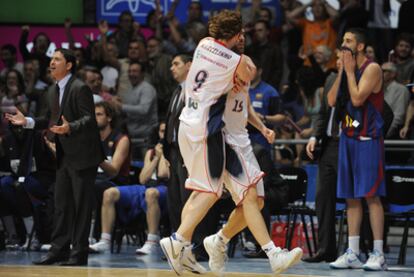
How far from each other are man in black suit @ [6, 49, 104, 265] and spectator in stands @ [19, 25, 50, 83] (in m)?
5.88

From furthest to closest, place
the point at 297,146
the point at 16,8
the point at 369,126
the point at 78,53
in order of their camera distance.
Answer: the point at 16,8 → the point at 78,53 → the point at 297,146 → the point at 369,126

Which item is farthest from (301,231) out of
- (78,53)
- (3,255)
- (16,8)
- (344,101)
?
(16,8)

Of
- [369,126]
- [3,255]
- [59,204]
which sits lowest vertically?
[3,255]

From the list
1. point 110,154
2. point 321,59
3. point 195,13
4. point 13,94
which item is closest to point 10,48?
point 13,94

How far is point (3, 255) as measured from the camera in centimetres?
1143

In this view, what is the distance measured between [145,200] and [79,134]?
220cm

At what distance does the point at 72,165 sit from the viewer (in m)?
9.69

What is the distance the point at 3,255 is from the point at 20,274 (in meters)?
2.87

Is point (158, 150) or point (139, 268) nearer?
point (139, 268)

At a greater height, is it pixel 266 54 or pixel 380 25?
pixel 380 25

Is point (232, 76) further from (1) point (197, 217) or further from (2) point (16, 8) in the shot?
(2) point (16, 8)

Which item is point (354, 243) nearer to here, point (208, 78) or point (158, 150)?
point (208, 78)

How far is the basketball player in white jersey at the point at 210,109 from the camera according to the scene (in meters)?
8.03

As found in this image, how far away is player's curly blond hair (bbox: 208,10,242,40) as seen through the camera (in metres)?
8.11
